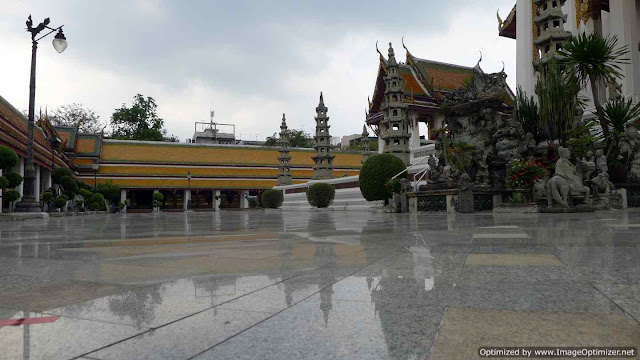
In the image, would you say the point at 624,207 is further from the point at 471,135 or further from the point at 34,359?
the point at 34,359

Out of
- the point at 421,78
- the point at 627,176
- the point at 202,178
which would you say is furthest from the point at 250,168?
the point at 627,176

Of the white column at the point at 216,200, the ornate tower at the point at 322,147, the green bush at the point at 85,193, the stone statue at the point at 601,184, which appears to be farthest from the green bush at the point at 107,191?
the stone statue at the point at 601,184

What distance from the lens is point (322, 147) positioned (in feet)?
132

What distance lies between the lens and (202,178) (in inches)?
2026

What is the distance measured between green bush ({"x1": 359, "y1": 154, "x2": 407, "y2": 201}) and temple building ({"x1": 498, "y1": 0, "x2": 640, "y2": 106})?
8.15 meters

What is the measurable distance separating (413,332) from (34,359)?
1.44 m

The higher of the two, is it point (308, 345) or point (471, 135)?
point (471, 135)

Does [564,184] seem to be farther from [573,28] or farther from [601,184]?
[573,28]

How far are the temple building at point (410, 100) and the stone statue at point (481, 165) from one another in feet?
43.0

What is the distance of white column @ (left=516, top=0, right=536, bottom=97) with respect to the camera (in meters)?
26.9

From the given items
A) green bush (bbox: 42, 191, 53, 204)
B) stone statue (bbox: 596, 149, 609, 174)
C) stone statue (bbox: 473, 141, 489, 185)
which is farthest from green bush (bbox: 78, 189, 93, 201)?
stone statue (bbox: 596, 149, 609, 174)

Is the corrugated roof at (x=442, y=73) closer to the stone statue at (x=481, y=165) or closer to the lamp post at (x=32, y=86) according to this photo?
the stone statue at (x=481, y=165)

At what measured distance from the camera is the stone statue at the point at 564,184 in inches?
478

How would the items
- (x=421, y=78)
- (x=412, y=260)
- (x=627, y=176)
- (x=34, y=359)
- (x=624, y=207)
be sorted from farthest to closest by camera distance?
(x=421, y=78), (x=627, y=176), (x=624, y=207), (x=412, y=260), (x=34, y=359)
